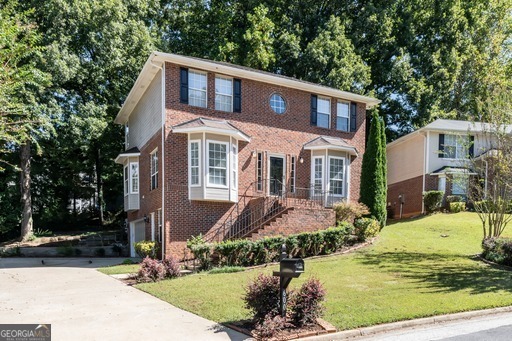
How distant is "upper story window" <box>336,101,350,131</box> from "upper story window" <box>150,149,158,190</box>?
30.2 ft

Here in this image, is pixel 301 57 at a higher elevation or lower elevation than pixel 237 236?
higher

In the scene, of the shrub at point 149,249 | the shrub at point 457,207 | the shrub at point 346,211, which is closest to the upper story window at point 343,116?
the shrub at point 346,211

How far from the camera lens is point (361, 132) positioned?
20.7m

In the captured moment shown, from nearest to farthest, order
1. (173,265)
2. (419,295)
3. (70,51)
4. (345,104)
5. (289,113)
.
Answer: (419,295) → (173,265) → (289,113) → (345,104) → (70,51)

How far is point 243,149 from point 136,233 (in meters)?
7.64

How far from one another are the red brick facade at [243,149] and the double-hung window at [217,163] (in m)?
0.96

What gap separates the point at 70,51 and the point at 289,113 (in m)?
13.2

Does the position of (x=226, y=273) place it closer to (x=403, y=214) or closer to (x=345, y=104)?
(x=345, y=104)

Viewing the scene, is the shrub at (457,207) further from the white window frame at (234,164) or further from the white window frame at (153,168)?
the white window frame at (153,168)

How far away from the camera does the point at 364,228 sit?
1617 cm

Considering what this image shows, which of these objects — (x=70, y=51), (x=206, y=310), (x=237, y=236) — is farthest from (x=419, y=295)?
(x=70, y=51)

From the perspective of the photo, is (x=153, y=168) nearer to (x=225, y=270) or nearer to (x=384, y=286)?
(x=225, y=270)

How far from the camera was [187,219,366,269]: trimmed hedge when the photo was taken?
13.2 meters

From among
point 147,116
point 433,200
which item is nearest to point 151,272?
point 147,116
